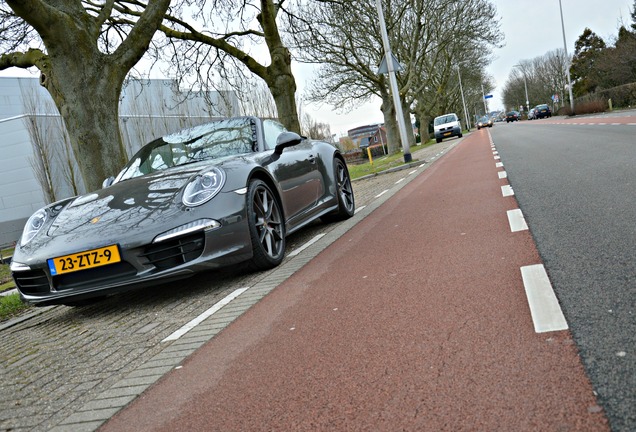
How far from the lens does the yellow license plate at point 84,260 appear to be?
4.36 metres

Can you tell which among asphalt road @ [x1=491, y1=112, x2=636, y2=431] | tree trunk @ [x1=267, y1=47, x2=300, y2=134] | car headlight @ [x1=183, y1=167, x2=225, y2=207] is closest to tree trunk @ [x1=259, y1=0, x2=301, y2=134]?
tree trunk @ [x1=267, y1=47, x2=300, y2=134]

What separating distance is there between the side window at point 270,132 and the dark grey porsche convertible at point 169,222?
0.20 ft

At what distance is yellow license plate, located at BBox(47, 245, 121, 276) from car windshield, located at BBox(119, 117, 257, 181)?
164 centimetres

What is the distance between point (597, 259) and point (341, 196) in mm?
4359

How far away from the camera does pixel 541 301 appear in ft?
9.80

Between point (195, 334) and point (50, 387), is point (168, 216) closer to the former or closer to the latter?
point (195, 334)

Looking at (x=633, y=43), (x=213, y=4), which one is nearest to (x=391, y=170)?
(x=213, y=4)

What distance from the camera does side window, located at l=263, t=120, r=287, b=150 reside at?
20.2 feet

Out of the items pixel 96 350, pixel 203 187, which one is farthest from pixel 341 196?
pixel 96 350

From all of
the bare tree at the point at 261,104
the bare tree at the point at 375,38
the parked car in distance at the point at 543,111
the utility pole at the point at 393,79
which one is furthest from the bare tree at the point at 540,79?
the utility pole at the point at 393,79

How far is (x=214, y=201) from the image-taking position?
15.4ft

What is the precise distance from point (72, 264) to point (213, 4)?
38.7 ft

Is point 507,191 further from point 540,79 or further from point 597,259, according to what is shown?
point 540,79

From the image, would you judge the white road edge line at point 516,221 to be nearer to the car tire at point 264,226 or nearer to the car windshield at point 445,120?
the car tire at point 264,226
